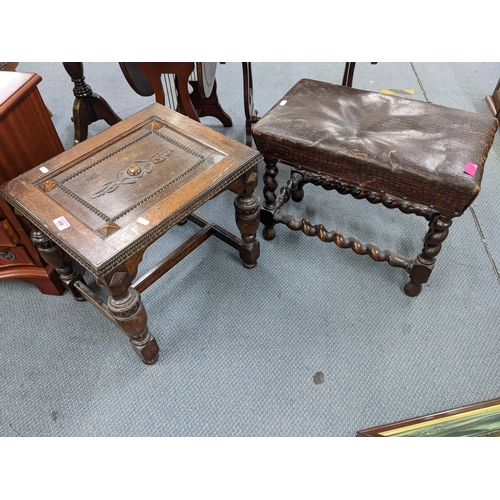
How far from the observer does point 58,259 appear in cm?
127

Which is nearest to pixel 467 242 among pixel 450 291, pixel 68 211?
pixel 450 291

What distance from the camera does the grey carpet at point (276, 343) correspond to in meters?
1.21

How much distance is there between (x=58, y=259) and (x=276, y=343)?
78 cm

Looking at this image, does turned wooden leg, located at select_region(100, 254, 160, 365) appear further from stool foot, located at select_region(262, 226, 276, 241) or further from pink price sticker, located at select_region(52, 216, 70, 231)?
stool foot, located at select_region(262, 226, 276, 241)

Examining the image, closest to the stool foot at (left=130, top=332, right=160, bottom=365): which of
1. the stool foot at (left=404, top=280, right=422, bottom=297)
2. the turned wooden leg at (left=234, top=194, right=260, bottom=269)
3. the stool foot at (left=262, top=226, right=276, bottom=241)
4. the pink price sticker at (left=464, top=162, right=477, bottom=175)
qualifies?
the turned wooden leg at (left=234, top=194, right=260, bottom=269)

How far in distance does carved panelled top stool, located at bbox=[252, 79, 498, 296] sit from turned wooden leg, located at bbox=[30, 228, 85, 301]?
75cm

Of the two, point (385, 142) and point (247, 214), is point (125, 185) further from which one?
point (385, 142)

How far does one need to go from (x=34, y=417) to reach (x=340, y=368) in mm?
976

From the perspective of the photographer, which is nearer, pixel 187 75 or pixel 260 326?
pixel 260 326

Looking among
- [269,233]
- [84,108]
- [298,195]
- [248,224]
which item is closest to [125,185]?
[248,224]

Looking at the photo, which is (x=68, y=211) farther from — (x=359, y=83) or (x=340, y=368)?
(x=359, y=83)

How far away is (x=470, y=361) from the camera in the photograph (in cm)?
130

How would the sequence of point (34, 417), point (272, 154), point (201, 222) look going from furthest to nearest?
point (201, 222) < point (272, 154) < point (34, 417)

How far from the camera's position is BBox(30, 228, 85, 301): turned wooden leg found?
46.3 inches
